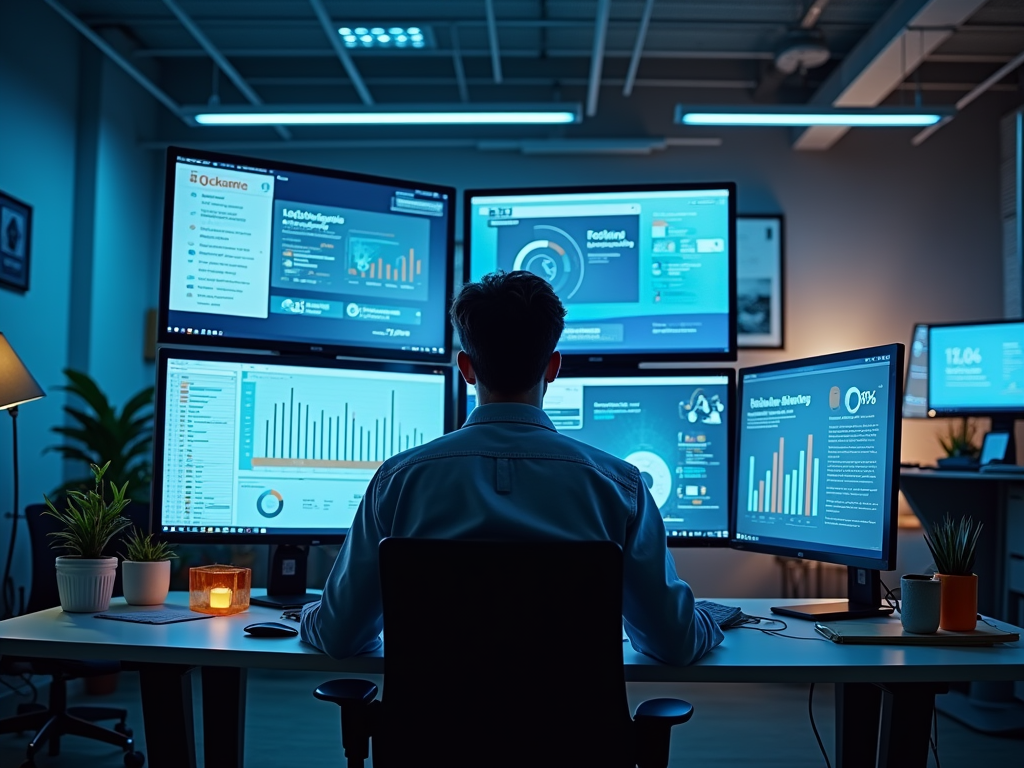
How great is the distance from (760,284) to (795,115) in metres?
1.30

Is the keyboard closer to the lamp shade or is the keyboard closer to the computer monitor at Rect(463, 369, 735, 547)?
the computer monitor at Rect(463, 369, 735, 547)

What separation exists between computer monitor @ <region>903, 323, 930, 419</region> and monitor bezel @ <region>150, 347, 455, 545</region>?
10.7 ft

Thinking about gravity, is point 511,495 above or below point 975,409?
below

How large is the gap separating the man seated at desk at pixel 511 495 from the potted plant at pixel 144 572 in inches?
21.9

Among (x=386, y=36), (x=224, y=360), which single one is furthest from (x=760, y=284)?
(x=224, y=360)

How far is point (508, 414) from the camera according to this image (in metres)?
1.32

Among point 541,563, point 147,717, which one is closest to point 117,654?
point 147,717

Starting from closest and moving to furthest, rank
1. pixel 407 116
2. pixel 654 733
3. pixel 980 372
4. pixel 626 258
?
pixel 654 733
pixel 626 258
pixel 980 372
pixel 407 116

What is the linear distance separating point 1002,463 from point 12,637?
3784 mm

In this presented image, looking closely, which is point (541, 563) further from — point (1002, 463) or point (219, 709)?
point (1002, 463)

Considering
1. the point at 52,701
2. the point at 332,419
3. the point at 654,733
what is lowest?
the point at 52,701

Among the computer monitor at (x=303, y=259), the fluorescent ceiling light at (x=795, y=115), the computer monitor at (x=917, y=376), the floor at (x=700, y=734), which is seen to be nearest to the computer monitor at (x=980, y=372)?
the computer monitor at (x=917, y=376)

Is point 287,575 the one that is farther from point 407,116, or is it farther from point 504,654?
point 407,116

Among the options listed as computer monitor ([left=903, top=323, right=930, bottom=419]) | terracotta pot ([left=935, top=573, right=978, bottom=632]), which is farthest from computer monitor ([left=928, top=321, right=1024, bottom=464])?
terracotta pot ([left=935, top=573, right=978, bottom=632])
